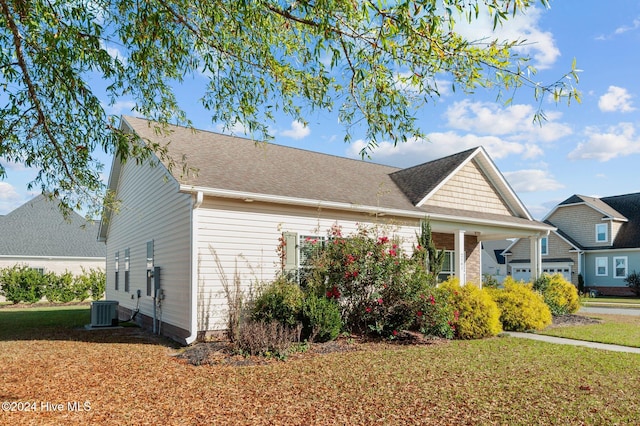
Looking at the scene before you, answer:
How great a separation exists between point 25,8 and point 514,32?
19.7 feet

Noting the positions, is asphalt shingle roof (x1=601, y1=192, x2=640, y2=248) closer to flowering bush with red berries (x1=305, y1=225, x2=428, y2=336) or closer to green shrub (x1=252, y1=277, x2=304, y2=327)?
flowering bush with red berries (x1=305, y1=225, x2=428, y2=336)

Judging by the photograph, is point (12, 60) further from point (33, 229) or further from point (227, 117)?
point (33, 229)

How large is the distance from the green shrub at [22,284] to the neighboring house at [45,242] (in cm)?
230

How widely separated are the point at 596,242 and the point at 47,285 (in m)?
37.3

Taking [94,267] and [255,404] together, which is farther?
[94,267]

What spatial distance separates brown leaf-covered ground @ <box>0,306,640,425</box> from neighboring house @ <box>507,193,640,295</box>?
93.3ft

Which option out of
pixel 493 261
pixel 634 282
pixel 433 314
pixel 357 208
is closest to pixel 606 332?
pixel 433 314

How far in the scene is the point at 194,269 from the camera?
10148mm

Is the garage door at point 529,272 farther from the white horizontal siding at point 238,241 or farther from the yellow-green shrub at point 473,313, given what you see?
the white horizontal siding at point 238,241

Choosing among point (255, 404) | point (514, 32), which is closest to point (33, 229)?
point (255, 404)

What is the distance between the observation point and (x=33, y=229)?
29.7m

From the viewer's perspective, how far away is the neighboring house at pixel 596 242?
32.8m

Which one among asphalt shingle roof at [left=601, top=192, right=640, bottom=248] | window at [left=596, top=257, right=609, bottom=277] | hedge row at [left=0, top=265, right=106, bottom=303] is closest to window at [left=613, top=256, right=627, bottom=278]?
window at [left=596, top=257, right=609, bottom=277]

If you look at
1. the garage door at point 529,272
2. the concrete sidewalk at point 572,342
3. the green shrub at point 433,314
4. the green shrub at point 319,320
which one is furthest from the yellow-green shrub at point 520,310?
the garage door at point 529,272
